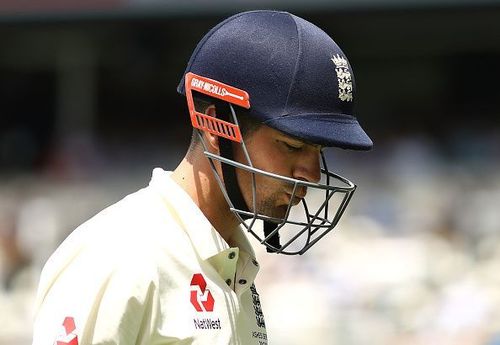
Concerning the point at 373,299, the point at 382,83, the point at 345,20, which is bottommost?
the point at 373,299

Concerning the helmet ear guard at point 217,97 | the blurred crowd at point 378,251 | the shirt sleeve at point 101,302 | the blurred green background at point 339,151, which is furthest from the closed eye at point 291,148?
the blurred green background at point 339,151

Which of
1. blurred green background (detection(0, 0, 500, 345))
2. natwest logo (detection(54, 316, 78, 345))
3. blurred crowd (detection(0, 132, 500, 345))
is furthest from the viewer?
blurred green background (detection(0, 0, 500, 345))

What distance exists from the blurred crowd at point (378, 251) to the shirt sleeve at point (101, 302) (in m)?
4.20

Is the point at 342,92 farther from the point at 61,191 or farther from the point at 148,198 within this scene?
the point at 61,191

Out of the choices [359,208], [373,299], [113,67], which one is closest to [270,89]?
[373,299]

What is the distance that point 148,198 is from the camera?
247 centimetres

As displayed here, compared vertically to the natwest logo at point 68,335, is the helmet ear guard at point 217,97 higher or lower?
higher

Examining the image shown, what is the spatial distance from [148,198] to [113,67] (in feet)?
38.5

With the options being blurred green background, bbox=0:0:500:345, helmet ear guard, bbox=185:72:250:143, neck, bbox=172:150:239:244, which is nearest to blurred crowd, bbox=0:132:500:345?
blurred green background, bbox=0:0:500:345

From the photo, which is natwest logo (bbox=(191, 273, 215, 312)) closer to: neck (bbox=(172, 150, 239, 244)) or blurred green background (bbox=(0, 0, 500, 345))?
neck (bbox=(172, 150, 239, 244))

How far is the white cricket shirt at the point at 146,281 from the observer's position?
221 centimetres

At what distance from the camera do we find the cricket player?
227 cm

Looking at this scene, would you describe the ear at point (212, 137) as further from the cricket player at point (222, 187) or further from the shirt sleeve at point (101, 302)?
the shirt sleeve at point (101, 302)

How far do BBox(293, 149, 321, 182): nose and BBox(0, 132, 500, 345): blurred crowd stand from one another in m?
3.95
